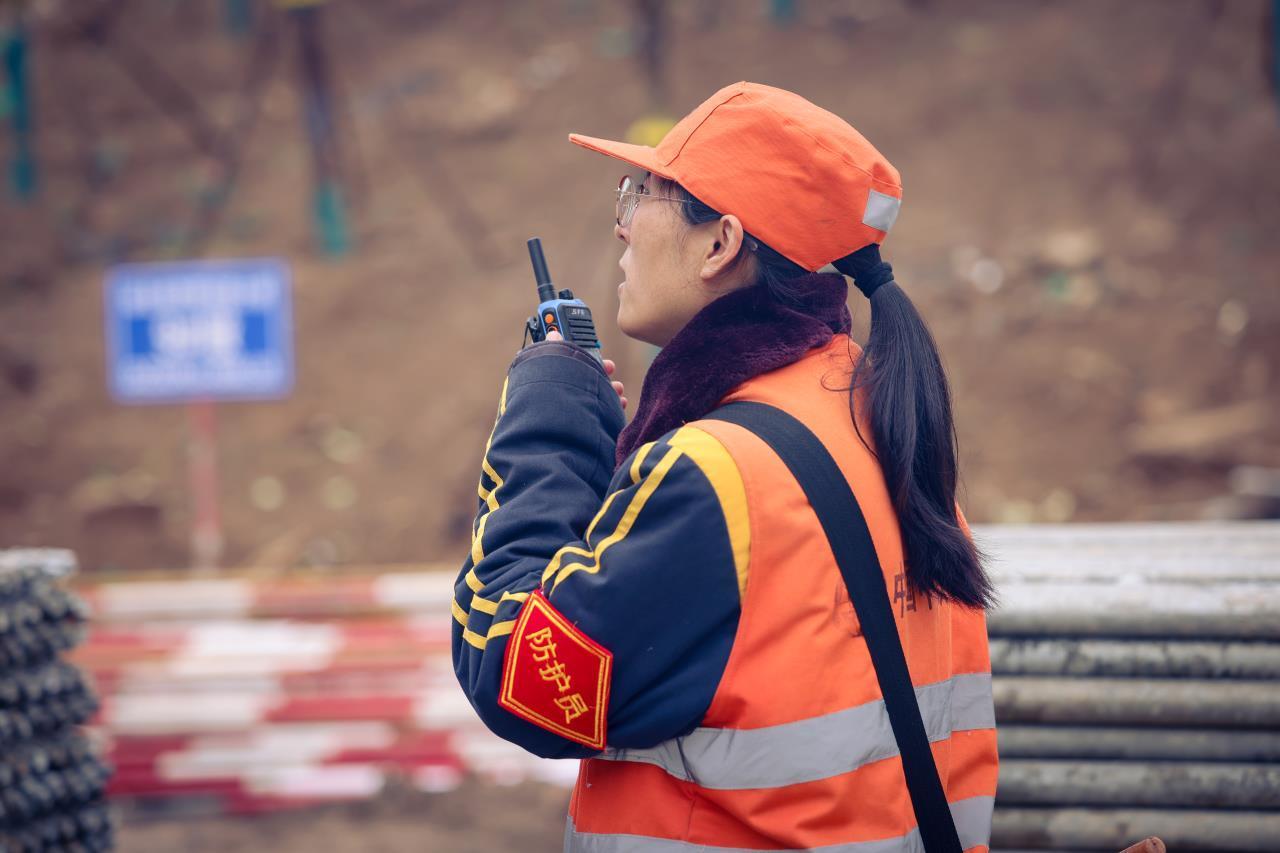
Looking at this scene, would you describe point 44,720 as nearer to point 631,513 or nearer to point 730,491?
point 631,513

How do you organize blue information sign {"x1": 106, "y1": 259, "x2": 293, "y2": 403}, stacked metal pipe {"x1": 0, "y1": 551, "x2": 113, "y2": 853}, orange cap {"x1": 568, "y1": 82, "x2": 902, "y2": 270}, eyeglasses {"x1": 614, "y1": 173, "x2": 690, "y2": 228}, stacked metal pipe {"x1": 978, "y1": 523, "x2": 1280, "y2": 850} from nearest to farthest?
orange cap {"x1": 568, "y1": 82, "x2": 902, "y2": 270}, eyeglasses {"x1": 614, "y1": 173, "x2": 690, "y2": 228}, stacked metal pipe {"x1": 978, "y1": 523, "x2": 1280, "y2": 850}, stacked metal pipe {"x1": 0, "y1": 551, "x2": 113, "y2": 853}, blue information sign {"x1": 106, "y1": 259, "x2": 293, "y2": 403}

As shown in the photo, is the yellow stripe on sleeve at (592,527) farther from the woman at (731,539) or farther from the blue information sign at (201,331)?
the blue information sign at (201,331)

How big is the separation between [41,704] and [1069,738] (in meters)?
2.42

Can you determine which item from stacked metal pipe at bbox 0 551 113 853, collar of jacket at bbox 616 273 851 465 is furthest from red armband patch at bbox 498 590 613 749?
stacked metal pipe at bbox 0 551 113 853

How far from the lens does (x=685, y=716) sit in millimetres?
1444

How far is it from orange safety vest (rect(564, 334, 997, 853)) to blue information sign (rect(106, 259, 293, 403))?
720cm

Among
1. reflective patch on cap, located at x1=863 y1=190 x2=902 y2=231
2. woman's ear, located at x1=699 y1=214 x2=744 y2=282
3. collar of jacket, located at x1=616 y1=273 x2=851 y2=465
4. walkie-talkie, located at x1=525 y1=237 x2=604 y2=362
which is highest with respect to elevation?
reflective patch on cap, located at x1=863 y1=190 x2=902 y2=231

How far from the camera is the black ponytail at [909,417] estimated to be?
157 centimetres

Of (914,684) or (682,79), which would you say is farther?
(682,79)

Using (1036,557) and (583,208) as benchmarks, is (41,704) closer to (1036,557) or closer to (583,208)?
(1036,557)

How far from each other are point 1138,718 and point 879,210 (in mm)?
1294

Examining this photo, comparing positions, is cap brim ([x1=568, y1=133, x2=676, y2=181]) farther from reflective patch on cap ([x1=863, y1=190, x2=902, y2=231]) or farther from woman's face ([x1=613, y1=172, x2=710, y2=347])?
reflective patch on cap ([x1=863, y1=190, x2=902, y2=231])

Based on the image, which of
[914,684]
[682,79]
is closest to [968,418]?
[682,79]

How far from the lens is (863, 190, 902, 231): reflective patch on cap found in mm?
1594
